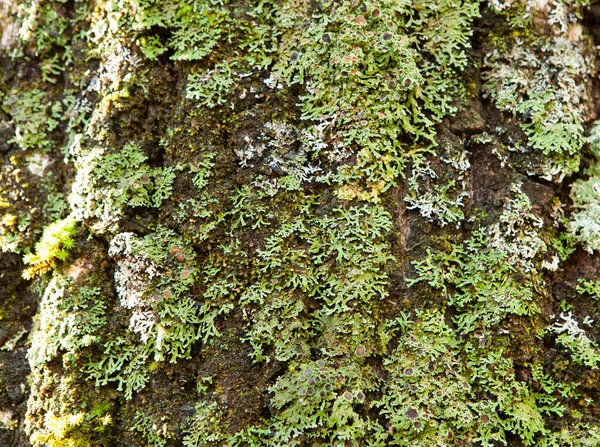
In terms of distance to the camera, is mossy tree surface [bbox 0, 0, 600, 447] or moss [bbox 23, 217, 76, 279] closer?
mossy tree surface [bbox 0, 0, 600, 447]

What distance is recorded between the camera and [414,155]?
2.37 meters

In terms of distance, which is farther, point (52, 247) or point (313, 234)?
point (52, 247)

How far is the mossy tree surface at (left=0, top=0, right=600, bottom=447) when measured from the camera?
217 centimetres

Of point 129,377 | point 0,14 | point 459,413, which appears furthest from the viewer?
point 0,14

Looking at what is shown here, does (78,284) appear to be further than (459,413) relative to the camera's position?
Yes

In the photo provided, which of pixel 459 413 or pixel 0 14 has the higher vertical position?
pixel 0 14

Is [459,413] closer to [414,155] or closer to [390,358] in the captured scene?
[390,358]

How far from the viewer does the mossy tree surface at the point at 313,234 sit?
2.17m

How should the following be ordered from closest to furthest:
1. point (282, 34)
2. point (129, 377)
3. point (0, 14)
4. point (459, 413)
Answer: point (459, 413) < point (129, 377) < point (282, 34) < point (0, 14)

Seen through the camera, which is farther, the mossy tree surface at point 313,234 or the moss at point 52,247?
the moss at point 52,247

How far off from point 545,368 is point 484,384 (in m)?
0.31

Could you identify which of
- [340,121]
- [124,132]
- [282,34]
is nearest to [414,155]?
[340,121]

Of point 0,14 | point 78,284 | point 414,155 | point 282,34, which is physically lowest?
point 78,284

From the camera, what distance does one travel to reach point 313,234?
227 centimetres
